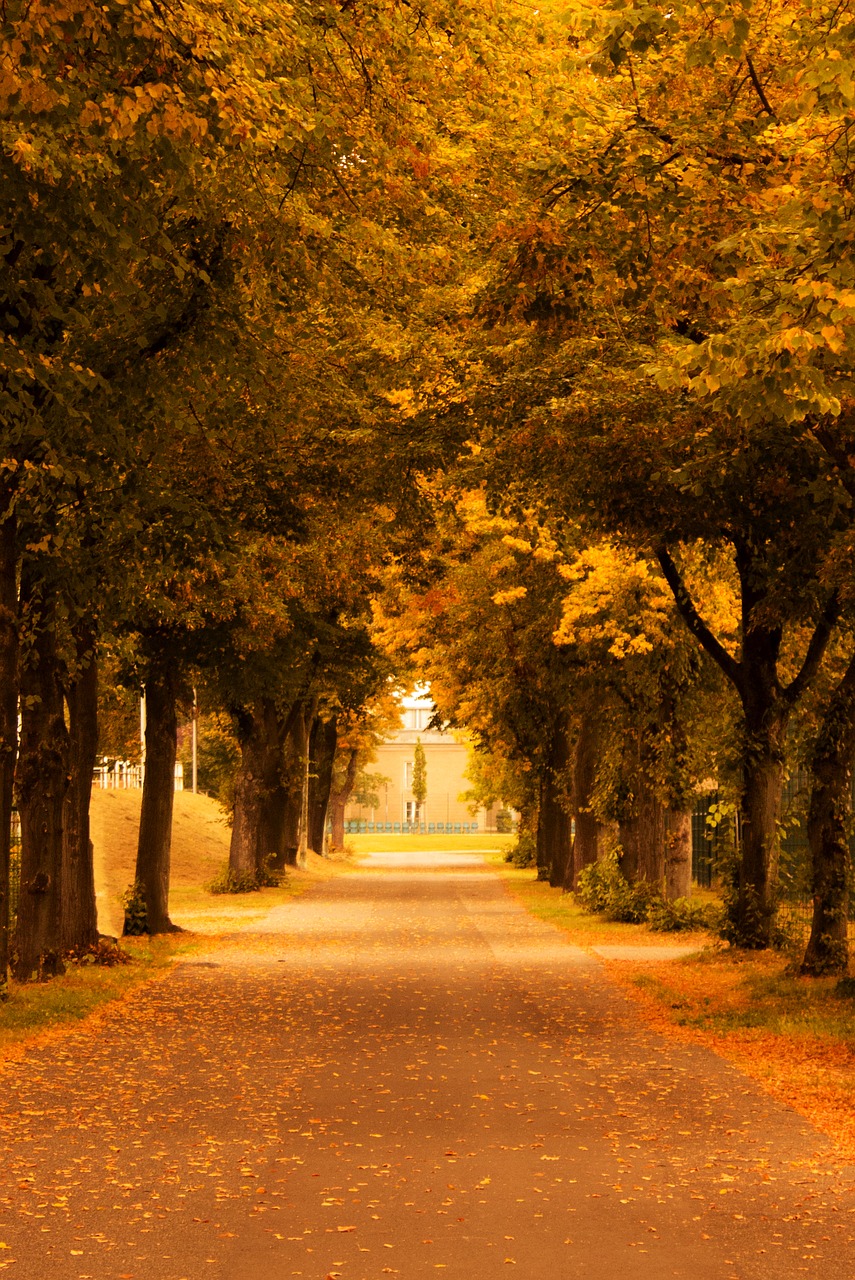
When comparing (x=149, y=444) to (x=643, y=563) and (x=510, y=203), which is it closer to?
(x=510, y=203)

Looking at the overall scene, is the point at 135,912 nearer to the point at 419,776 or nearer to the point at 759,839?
the point at 759,839

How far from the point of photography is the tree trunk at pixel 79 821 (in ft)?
62.2

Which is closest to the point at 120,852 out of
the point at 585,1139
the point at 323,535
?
the point at 323,535

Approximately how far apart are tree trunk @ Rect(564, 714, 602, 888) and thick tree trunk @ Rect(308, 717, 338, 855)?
19017 mm

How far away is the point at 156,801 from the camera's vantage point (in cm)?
2475

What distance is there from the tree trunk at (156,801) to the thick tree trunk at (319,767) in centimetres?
2448

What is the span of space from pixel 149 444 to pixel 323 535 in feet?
20.9

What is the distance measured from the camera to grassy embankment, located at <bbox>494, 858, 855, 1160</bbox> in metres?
10.6

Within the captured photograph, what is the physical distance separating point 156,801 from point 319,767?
27.7 meters

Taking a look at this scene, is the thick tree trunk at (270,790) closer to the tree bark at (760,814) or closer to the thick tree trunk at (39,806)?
the tree bark at (760,814)

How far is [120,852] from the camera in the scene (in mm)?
37750

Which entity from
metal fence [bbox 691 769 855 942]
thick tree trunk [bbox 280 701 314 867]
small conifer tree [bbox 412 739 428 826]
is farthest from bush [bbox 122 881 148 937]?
small conifer tree [bbox 412 739 428 826]

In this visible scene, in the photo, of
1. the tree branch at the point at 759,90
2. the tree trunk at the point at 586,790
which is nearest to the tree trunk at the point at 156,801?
the tree trunk at the point at 586,790

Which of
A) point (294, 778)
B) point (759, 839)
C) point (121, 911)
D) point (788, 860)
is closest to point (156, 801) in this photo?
point (121, 911)
